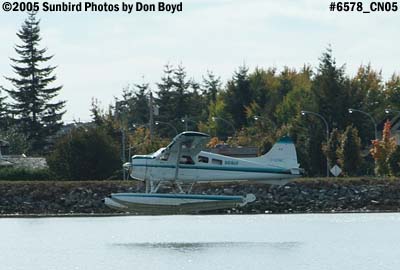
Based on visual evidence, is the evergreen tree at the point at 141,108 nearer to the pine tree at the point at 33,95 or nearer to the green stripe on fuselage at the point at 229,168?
the pine tree at the point at 33,95

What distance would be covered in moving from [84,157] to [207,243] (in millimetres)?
34019

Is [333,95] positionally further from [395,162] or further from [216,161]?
[216,161]

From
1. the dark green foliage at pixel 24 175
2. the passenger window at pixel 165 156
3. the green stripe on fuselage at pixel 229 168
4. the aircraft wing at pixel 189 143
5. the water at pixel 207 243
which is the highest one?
the aircraft wing at pixel 189 143

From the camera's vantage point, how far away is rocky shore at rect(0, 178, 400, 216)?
7044 centimetres

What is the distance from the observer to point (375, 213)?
6612 centimetres

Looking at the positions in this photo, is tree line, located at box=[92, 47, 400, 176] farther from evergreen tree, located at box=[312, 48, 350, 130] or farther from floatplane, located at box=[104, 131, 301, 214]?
floatplane, located at box=[104, 131, 301, 214]

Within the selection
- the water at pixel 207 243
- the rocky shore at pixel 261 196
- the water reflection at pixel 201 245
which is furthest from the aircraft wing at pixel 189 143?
the rocky shore at pixel 261 196

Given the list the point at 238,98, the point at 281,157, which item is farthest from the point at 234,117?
the point at 281,157

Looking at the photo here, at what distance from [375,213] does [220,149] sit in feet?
81.0

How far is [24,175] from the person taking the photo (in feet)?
267

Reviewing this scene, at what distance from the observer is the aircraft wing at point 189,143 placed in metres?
49.6

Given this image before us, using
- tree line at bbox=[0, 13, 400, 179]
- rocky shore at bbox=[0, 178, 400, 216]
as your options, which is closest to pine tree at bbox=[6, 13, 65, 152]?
tree line at bbox=[0, 13, 400, 179]

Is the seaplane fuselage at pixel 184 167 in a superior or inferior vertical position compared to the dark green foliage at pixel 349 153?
inferior

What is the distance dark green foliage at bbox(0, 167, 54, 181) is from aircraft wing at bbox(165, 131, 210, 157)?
3048 cm
